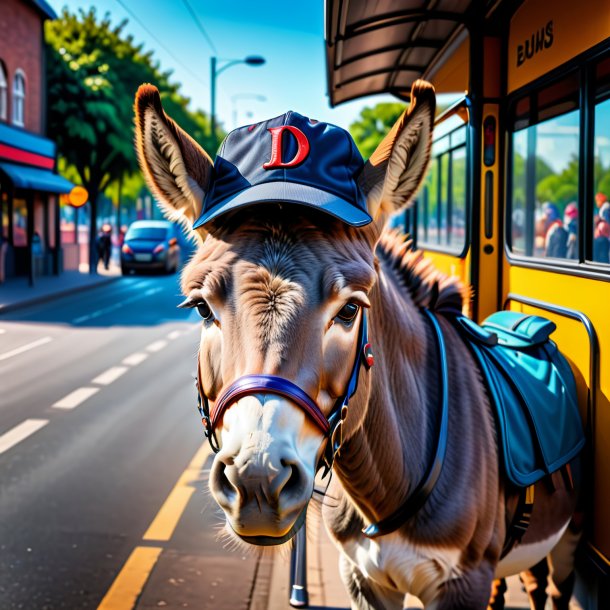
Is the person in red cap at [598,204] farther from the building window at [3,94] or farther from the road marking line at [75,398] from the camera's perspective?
the building window at [3,94]

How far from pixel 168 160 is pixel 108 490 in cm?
458

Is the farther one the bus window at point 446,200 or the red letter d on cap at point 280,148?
the bus window at point 446,200

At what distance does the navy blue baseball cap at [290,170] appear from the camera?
85.4 inches

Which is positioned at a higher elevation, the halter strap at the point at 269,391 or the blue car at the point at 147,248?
the blue car at the point at 147,248

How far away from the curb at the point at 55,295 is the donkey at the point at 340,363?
16671 millimetres

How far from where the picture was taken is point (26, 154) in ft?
90.3

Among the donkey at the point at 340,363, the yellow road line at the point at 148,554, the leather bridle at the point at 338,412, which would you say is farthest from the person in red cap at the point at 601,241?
the yellow road line at the point at 148,554

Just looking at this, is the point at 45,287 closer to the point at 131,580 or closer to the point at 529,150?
the point at 131,580

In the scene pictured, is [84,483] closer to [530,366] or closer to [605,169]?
[530,366]

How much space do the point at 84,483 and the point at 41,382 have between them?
4.42m

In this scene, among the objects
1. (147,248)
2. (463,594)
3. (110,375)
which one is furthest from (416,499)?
(147,248)

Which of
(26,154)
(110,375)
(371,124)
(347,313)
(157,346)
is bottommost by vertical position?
(110,375)

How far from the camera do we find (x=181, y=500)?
618 centimetres

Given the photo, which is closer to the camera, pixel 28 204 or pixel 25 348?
pixel 25 348
